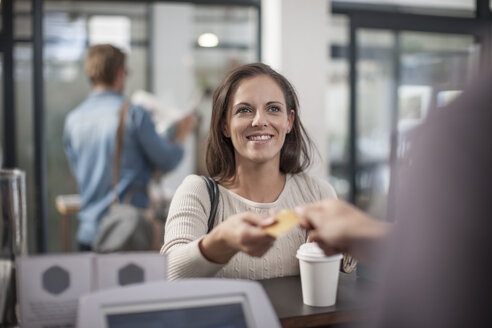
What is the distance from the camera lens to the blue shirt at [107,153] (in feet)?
10.7

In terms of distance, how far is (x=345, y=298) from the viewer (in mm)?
1400

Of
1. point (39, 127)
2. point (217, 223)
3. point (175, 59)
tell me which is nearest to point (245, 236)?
point (217, 223)

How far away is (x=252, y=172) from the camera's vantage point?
77.1 inches

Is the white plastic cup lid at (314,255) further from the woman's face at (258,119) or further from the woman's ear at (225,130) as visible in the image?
the woman's ear at (225,130)

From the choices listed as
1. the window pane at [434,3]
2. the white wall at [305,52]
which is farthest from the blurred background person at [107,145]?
the window pane at [434,3]

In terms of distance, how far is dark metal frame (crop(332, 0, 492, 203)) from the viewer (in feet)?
15.5

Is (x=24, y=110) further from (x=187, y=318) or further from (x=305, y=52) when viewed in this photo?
(x=187, y=318)

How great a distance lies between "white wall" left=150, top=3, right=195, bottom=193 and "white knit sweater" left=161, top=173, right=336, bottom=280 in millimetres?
2537

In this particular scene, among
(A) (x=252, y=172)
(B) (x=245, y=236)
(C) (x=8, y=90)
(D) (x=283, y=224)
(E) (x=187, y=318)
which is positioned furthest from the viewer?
(C) (x=8, y=90)

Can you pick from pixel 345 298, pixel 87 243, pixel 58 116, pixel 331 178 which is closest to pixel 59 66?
pixel 58 116

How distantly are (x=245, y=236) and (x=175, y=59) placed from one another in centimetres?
352

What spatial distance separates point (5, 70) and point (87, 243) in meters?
1.64

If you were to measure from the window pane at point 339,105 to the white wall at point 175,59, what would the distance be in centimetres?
133

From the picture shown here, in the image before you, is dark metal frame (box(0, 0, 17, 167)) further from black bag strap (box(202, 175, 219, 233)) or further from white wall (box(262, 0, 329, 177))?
black bag strap (box(202, 175, 219, 233))
